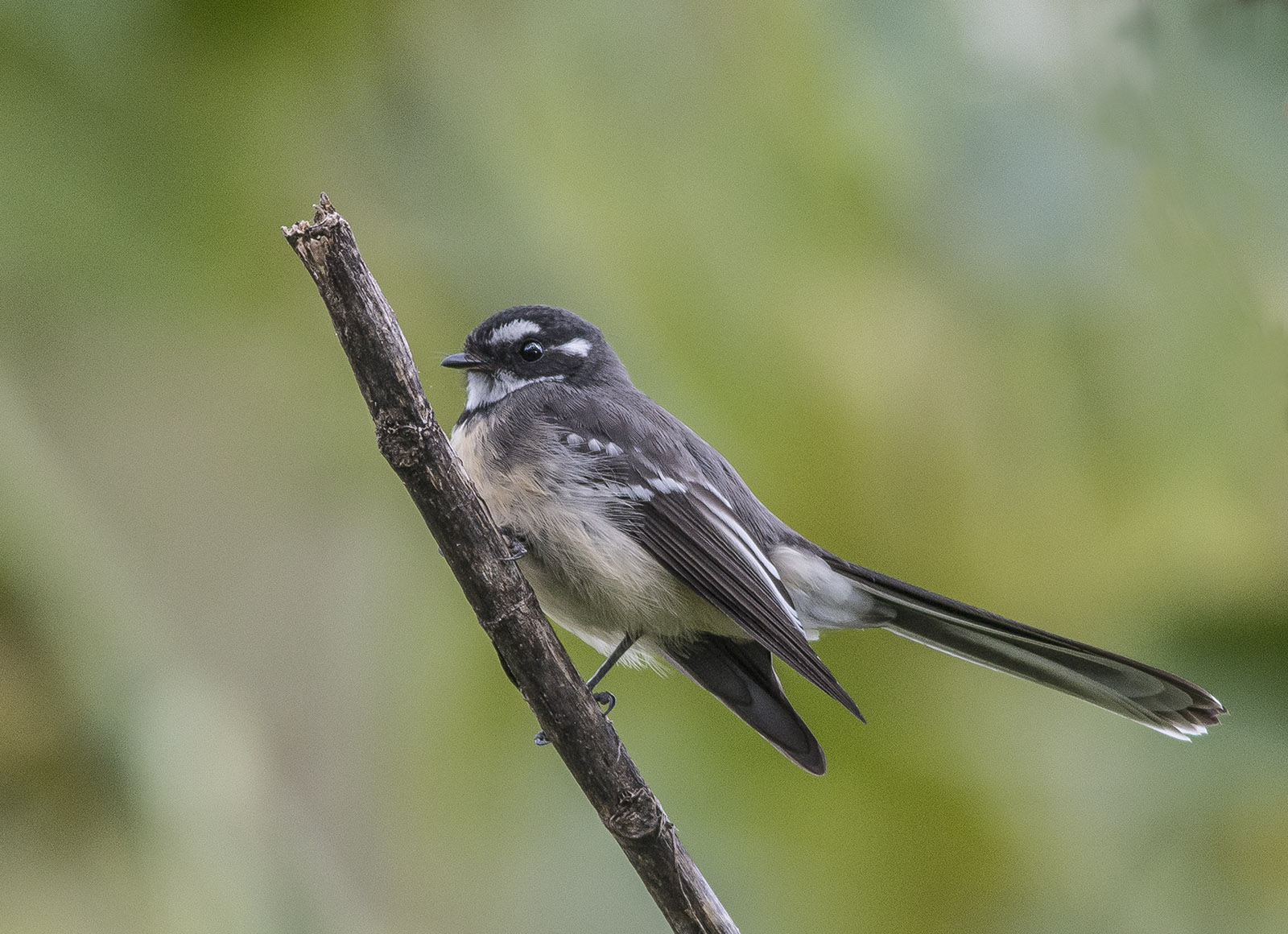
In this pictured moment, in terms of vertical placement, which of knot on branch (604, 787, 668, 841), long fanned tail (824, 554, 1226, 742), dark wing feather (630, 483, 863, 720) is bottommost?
knot on branch (604, 787, 668, 841)

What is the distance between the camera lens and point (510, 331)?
9.26 feet

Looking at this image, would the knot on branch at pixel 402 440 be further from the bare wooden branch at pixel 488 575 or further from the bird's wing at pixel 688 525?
the bird's wing at pixel 688 525

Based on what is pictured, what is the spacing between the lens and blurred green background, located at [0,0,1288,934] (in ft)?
8.89

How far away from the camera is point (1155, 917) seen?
2.79m

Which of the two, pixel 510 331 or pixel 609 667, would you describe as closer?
pixel 609 667

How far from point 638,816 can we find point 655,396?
1728 millimetres

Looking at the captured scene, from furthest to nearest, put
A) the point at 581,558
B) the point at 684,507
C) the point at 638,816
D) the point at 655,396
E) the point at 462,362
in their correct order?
the point at 655,396, the point at 462,362, the point at 684,507, the point at 581,558, the point at 638,816

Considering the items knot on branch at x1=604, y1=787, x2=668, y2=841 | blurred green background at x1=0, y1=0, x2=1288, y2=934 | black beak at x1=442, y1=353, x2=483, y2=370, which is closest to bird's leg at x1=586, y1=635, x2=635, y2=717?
blurred green background at x1=0, y1=0, x2=1288, y2=934

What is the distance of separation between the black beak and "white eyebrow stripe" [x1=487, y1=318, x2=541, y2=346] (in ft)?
0.20

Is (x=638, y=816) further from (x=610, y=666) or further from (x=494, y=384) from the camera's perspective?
(x=494, y=384)

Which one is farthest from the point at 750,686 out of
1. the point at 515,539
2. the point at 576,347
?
the point at 576,347

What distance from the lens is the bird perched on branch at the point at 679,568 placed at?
7.98 ft

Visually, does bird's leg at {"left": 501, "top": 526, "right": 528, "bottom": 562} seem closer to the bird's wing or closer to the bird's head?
the bird's wing

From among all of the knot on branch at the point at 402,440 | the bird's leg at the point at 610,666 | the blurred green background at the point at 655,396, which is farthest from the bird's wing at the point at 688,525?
the knot on branch at the point at 402,440
